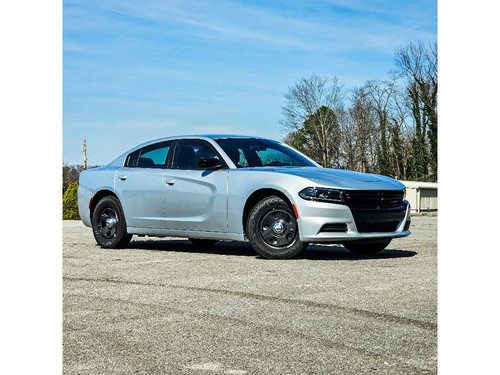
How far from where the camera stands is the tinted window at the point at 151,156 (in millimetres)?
10289

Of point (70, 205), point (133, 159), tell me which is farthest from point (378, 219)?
point (70, 205)

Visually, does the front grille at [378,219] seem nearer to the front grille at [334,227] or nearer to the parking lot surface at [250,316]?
the front grille at [334,227]

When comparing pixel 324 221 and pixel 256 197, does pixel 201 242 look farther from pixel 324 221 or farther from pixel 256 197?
pixel 324 221

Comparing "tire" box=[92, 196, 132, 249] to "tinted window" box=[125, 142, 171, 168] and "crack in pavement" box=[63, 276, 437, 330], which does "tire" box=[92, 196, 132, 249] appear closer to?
"tinted window" box=[125, 142, 171, 168]

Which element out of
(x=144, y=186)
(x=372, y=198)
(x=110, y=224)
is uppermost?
(x=144, y=186)

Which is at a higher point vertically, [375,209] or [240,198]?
[240,198]

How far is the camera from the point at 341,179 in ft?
28.7

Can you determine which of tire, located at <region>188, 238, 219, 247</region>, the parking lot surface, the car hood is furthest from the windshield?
tire, located at <region>188, 238, 219, 247</region>

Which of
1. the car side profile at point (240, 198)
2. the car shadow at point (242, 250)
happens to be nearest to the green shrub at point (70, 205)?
the car shadow at point (242, 250)

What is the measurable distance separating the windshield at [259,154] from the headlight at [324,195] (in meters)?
→ 1.17

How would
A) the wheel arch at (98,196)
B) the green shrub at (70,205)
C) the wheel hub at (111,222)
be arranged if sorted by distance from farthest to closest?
the green shrub at (70,205) < the wheel arch at (98,196) < the wheel hub at (111,222)

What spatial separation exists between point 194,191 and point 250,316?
458cm
